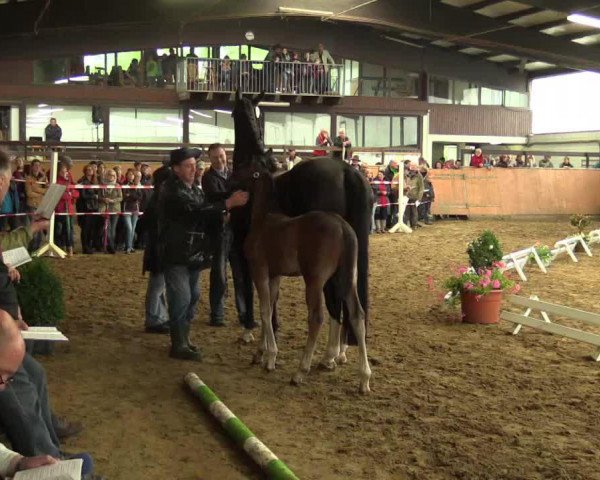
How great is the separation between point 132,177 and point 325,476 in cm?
1143

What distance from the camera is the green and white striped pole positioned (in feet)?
12.2

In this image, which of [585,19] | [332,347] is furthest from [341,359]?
[585,19]

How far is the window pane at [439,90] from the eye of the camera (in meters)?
35.1

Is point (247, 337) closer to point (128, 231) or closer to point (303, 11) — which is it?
point (128, 231)

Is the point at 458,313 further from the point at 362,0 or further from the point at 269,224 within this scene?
the point at 362,0

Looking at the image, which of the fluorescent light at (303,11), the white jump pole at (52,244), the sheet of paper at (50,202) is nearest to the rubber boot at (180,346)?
the sheet of paper at (50,202)

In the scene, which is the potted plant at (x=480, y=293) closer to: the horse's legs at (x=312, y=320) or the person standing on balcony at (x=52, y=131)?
the horse's legs at (x=312, y=320)

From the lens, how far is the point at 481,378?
580 cm

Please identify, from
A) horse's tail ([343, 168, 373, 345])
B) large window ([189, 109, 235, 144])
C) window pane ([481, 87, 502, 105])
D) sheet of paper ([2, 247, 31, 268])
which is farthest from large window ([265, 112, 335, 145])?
sheet of paper ([2, 247, 31, 268])

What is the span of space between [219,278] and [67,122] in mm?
22845

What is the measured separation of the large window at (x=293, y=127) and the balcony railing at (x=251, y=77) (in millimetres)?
1462

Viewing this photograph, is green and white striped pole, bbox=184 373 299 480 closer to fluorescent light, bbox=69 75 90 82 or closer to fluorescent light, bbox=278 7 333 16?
fluorescent light, bbox=278 7 333 16

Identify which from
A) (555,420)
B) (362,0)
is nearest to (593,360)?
(555,420)

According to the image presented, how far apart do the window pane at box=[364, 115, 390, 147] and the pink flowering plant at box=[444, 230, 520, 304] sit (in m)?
24.6
